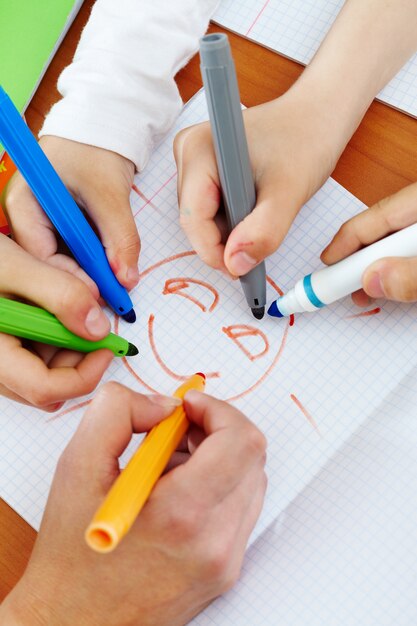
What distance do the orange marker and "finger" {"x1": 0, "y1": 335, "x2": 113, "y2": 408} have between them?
0.10m

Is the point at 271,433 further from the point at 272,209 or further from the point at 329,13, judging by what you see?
the point at 329,13

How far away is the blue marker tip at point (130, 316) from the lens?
24.0 inches

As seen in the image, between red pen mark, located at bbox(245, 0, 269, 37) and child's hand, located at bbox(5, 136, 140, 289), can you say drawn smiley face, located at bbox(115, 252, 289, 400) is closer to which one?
child's hand, located at bbox(5, 136, 140, 289)

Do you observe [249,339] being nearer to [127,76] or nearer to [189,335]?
[189,335]

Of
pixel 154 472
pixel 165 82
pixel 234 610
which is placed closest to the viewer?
pixel 154 472

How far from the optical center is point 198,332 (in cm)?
61

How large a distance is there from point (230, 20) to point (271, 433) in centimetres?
46

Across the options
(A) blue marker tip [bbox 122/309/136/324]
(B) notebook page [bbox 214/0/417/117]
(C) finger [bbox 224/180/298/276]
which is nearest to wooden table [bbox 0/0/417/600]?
(B) notebook page [bbox 214/0/417/117]

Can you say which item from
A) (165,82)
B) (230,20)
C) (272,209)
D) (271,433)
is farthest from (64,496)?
(230,20)

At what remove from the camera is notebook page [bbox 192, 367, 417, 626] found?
1.71 ft

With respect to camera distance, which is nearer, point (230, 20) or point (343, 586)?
point (343, 586)

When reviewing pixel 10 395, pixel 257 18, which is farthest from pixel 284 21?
pixel 10 395

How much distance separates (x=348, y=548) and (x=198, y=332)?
241mm

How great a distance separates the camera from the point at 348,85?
2.05 feet
